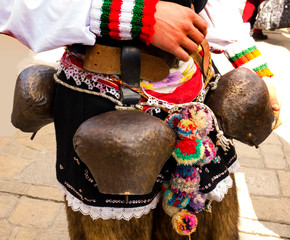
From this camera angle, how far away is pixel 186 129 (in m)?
0.83

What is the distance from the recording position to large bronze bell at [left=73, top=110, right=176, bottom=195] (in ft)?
2.31

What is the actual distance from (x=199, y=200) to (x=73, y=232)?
1.30 feet

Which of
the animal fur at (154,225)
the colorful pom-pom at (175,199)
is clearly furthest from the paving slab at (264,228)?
the colorful pom-pom at (175,199)

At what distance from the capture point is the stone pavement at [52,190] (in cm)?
187

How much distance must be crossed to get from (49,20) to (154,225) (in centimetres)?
73

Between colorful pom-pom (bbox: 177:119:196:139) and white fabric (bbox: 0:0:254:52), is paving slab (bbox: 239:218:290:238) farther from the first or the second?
white fabric (bbox: 0:0:254:52)

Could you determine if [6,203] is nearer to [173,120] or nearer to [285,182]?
[173,120]

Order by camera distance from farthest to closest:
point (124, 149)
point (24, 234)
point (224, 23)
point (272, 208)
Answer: point (272, 208) < point (24, 234) < point (224, 23) < point (124, 149)

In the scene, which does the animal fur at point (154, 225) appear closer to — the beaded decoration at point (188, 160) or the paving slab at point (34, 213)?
the beaded decoration at point (188, 160)

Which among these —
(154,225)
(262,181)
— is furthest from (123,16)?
(262,181)

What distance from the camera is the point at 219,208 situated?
1046mm

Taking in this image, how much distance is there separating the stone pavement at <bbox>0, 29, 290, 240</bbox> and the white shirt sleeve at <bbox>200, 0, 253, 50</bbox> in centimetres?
115

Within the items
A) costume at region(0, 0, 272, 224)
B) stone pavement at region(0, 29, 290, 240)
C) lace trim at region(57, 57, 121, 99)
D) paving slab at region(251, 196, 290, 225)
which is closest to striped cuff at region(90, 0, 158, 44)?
costume at region(0, 0, 272, 224)

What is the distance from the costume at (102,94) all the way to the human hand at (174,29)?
3 cm
